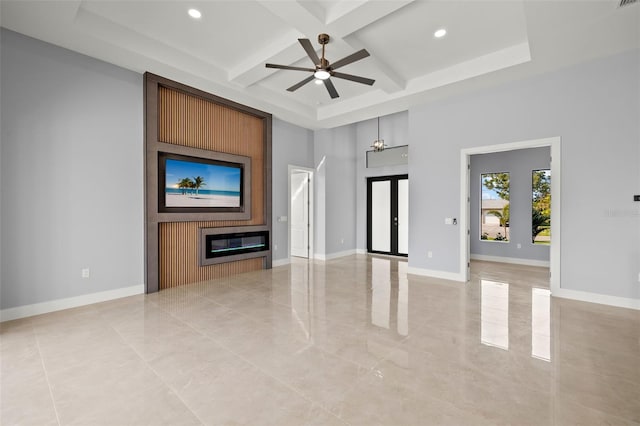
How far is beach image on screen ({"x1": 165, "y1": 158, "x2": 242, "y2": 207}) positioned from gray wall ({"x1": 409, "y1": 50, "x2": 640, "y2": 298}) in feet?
14.8

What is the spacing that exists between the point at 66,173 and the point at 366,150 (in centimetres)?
681

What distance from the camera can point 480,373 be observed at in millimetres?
2379

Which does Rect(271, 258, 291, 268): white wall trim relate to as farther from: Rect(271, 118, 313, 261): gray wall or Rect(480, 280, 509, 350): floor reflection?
Rect(480, 280, 509, 350): floor reflection

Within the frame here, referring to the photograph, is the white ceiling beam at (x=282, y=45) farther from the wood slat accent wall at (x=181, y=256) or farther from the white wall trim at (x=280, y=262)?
the white wall trim at (x=280, y=262)

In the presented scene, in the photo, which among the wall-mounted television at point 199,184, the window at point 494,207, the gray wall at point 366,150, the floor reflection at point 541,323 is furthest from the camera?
the gray wall at point 366,150

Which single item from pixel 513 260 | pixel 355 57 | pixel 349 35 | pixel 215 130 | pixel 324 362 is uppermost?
pixel 349 35

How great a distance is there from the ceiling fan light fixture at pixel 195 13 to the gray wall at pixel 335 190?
4332 mm

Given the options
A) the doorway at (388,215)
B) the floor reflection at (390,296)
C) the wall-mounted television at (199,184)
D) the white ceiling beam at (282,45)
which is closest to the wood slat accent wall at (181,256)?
the wall-mounted television at (199,184)

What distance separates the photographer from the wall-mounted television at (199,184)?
4.85 metres

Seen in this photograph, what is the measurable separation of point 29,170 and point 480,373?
5405 mm

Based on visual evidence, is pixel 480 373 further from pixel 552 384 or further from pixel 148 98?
pixel 148 98

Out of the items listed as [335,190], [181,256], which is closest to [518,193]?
[335,190]

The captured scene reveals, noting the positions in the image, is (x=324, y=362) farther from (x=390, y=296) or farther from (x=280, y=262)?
(x=280, y=262)

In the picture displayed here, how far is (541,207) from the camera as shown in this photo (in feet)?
22.2
